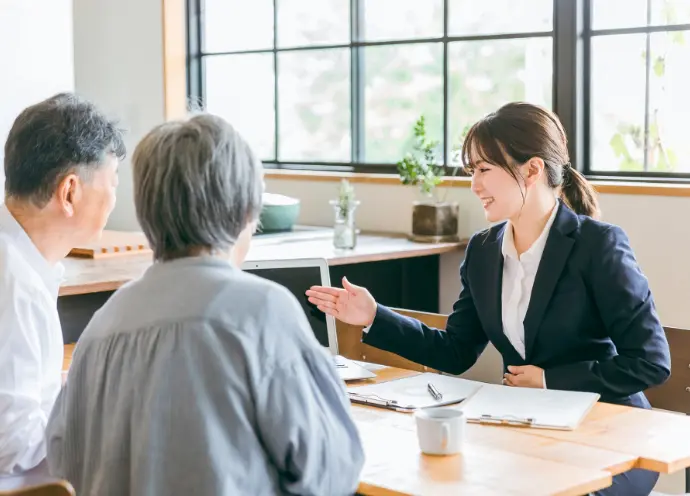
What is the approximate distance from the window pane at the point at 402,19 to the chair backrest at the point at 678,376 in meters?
2.23

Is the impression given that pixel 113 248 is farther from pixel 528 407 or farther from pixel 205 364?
pixel 205 364

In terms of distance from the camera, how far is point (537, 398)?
87.2 inches

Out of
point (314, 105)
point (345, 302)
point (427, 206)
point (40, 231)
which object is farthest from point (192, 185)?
point (314, 105)

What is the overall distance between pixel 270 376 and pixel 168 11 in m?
4.21

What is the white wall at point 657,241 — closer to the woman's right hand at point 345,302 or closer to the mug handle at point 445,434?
the woman's right hand at point 345,302

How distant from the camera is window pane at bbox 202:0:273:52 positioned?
5.20m

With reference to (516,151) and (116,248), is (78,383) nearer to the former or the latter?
(516,151)

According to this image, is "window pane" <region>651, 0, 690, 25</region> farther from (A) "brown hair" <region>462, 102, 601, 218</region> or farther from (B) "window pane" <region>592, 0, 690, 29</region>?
(A) "brown hair" <region>462, 102, 601, 218</region>

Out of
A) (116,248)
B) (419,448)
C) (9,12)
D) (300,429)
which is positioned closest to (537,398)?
(419,448)

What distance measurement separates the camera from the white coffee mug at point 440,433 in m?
1.85

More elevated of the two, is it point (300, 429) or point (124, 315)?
point (124, 315)

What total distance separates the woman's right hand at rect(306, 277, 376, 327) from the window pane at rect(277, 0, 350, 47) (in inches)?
98.6

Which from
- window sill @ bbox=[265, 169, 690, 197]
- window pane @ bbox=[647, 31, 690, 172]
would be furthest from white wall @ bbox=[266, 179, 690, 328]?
window pane @ bbox=[647, 31, 690, 172]

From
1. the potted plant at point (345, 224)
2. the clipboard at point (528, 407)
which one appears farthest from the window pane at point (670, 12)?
the clipboard at point (528, 407)
